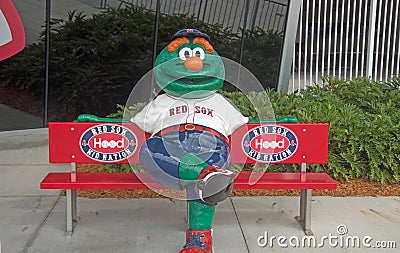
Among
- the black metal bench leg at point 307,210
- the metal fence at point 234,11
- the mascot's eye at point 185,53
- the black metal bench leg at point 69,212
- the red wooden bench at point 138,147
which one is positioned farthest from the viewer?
the metal fence at point 234,11

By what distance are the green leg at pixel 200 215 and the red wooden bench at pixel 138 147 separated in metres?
0.45

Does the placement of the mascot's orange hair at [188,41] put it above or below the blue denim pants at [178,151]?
above

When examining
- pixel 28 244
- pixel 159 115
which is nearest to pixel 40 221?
pixel 28 244

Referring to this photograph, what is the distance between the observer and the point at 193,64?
13.0 feet

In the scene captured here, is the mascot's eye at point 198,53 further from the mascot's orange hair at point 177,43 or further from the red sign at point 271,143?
the red sign at point 271,143

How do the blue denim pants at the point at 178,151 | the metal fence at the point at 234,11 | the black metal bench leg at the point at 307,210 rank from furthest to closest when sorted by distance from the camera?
the metal fence at the point at 234,11 → the black metal bench leg at the point at 307,210 → the blue denim pants at the point at 178,151

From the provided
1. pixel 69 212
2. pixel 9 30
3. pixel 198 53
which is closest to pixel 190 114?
pixel 198 53

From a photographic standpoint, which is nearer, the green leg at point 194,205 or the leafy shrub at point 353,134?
the green leg at point 194,205

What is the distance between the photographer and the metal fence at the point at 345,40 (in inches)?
424

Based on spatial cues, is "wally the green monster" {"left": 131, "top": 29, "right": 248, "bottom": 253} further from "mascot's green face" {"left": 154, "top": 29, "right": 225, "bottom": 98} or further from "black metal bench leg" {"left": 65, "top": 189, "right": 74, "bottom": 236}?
"black metal bench leg" {"left": 65, "top": 189, "right": 74, "bottom": 236}

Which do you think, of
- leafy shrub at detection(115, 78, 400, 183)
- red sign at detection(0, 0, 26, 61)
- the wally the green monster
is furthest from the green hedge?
red sign at detection(0, 0, 26, 61)


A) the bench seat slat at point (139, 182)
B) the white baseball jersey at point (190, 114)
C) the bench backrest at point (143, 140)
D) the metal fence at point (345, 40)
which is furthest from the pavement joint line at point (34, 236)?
the metal fence at point (345, 40)

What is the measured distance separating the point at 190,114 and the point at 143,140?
61 cm

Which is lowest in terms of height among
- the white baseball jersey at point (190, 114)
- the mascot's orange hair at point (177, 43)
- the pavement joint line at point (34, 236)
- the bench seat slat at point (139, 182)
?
the pavement joint line at point (34, 236)
